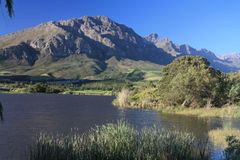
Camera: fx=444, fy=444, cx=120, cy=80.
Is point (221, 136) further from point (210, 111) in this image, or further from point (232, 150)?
point (210, 111)

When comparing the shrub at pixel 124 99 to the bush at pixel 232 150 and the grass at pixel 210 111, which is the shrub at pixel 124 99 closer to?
the grass at pixel 210 111

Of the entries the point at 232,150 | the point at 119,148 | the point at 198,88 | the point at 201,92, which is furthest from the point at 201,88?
the point at 119,148

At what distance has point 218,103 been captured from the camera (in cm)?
9688

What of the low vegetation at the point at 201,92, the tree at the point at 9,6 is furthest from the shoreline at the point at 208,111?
the tree at the point at 9,6

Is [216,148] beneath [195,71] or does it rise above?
beneath

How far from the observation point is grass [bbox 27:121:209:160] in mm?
27172

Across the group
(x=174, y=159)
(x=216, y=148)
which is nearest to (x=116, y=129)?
(x=174, y=159)

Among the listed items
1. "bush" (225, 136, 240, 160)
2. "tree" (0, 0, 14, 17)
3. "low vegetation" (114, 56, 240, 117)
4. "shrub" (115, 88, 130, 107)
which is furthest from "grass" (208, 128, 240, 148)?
"shrub" (115, 88, 130, 107)

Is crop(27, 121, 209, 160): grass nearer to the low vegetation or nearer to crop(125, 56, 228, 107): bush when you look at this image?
the low vegetation

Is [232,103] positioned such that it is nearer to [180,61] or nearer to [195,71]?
[195,71]

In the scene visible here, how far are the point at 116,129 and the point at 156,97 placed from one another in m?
88.6

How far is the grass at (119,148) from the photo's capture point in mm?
27172

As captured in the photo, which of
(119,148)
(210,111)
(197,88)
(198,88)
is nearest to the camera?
(119,148)

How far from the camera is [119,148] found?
27734 millimetres
